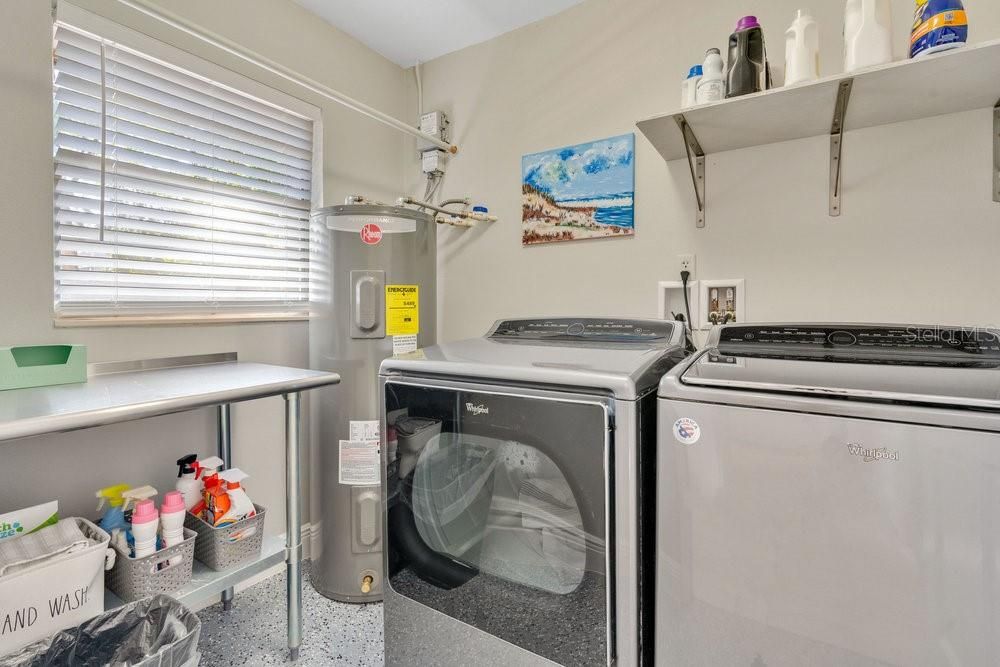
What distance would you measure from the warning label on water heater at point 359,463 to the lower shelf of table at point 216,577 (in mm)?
316

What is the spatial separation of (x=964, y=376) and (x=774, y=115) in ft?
2.96

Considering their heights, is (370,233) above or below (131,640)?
above

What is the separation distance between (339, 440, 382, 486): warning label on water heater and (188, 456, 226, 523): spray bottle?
17.0 inches

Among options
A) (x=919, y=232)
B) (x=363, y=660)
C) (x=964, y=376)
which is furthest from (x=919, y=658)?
(x=363, y=660)

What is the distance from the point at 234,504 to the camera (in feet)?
4.89

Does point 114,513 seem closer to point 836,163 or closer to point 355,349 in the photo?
point 355,349

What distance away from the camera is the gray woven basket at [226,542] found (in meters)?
1.41

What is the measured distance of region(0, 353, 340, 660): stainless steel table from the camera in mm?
977

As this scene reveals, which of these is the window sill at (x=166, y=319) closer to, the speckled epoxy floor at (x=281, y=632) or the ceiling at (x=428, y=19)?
the speckled epoxy floor at (x=281, y=632)

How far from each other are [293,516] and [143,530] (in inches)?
14.8

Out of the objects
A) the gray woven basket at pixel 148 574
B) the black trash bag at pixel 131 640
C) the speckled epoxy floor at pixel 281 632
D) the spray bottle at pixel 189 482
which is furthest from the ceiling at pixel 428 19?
the speckled epoxy floor at pixel 281 632

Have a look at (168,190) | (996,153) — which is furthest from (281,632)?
(996,153)

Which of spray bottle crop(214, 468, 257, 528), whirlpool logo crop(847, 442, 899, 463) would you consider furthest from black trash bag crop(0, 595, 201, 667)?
whirlpool logo crop(847, 442, 899, 463)

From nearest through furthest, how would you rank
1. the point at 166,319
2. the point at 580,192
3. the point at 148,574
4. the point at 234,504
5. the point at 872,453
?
the point at 872,453 → the point at 148,574 → the point at 234,504 → the point at 166,319 → the point at 580,192
